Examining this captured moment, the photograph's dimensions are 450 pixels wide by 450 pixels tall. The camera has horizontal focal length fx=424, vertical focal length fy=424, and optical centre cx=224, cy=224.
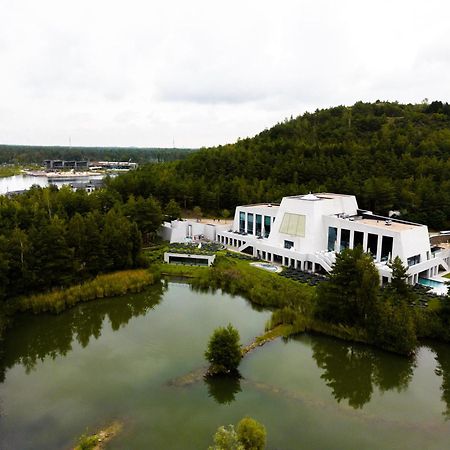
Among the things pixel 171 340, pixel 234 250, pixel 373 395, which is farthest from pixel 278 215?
pixel 373 395

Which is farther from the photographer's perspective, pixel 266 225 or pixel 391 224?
pixel 266 225

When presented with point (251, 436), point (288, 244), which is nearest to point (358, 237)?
point (288, 244)

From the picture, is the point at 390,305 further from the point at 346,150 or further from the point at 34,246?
the point at 346,150

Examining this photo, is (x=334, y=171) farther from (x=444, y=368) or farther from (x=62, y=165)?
Result: (x=62, y=165)

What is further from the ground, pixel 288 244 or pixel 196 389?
pixel 288 244

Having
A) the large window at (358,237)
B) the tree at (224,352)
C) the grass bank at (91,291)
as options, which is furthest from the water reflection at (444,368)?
the grass bank at (91,291)
